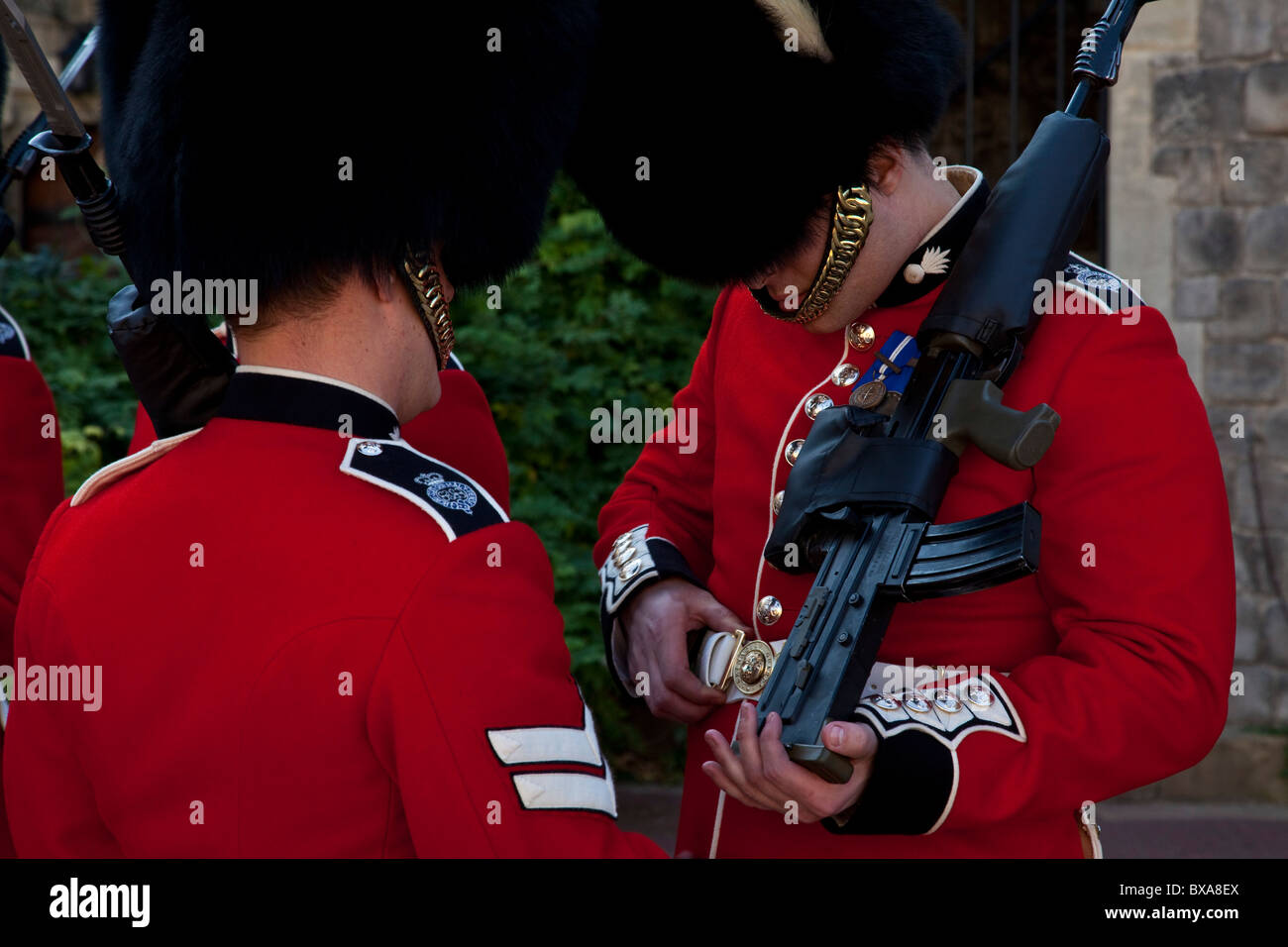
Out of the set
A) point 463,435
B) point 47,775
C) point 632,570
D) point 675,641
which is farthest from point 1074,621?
point 47,775

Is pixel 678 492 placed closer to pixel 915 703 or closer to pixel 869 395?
pixel 869 395

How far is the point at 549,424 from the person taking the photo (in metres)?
4.55

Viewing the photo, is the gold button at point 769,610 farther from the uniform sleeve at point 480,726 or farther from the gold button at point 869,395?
the uniform sleeve at point 480,726

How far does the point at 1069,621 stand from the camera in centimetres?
173

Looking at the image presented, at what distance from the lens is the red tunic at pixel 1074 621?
1647mm

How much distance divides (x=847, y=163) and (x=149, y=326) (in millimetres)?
940

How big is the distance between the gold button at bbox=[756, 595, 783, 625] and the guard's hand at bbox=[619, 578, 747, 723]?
0.22ft

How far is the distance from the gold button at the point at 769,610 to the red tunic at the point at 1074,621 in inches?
0.8

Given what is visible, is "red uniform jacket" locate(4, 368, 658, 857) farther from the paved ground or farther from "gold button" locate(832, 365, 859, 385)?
the paved ground

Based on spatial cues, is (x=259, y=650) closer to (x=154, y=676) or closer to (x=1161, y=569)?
(x=154, y=676)

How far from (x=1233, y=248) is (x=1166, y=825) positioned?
1.90 metres

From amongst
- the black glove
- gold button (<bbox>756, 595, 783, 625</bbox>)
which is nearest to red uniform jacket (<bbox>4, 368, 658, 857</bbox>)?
the black glove

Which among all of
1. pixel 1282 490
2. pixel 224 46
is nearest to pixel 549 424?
pixel 1282 490

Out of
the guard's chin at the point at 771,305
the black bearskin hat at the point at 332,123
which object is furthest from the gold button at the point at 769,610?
the black bearskin hat at the point at 332,123
